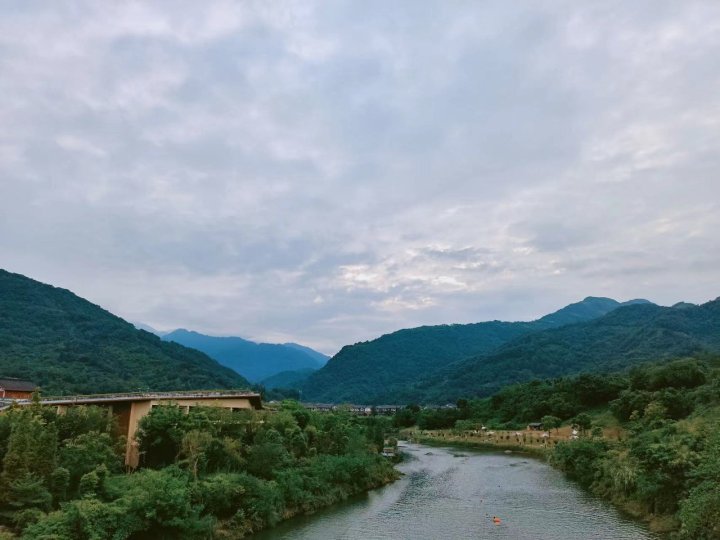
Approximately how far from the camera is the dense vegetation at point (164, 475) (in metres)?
20.8

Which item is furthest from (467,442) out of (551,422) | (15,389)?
(15,389)

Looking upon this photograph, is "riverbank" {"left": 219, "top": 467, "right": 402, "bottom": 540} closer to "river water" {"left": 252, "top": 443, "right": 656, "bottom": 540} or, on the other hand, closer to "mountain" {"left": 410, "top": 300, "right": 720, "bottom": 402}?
"river water" {"left": 252, "top": 443, "right": 656, "bottom": 540}

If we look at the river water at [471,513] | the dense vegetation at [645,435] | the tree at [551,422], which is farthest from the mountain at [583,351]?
the river water at [471,513]

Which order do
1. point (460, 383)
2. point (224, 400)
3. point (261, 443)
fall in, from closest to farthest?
point (261, 443) → point (224, 400) → point (460, 383)

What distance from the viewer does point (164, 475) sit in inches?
1019

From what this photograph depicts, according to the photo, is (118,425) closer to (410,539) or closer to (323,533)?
(323,533)

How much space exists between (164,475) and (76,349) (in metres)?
103

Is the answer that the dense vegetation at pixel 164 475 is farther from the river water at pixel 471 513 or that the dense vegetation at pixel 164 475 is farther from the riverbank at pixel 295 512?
the river water at pixel 471 513

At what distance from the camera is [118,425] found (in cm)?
3052

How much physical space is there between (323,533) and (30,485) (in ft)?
48.6

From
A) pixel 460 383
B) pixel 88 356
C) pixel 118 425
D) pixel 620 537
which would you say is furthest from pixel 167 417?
pixel 460 383

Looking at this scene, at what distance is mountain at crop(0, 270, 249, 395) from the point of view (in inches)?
3474

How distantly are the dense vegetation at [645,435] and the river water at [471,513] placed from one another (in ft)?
5.66

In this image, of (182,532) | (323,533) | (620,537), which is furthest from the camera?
(323,533)
